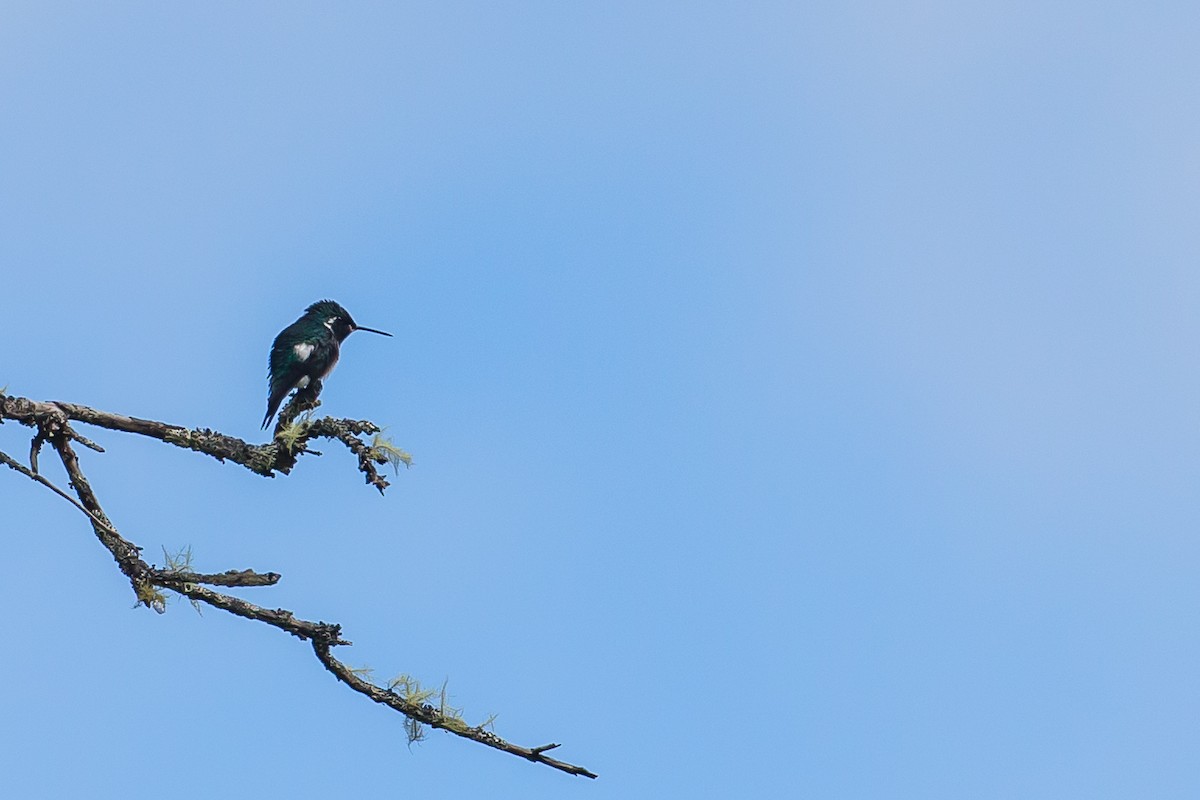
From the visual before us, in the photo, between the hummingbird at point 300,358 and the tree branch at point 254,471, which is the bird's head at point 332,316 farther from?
the tree branch at point 254,471

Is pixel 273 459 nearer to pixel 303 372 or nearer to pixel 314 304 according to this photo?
pixel 303 372

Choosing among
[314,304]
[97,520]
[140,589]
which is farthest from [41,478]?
[314,304]

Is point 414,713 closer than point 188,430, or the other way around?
point 414,713

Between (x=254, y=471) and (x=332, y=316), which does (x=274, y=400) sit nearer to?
(x=332, y=316)

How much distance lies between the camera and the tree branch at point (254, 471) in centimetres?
537

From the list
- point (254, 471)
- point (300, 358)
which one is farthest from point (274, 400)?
point (254, 471)

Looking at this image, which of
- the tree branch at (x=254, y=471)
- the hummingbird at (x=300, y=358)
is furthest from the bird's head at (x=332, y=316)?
the tree branch at (x=254, y=471)

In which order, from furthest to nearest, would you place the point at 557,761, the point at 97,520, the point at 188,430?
1. the point at 188,430
2. the point at 97,520
3. the point at 557,761

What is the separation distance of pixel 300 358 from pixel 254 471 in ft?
19.0

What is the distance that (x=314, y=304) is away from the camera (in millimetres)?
12781

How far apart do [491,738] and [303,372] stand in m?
6.79

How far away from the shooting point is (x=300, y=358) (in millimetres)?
11602

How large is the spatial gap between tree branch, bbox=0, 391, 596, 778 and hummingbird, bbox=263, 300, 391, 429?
5.57 metres

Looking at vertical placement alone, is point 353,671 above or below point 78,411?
below
